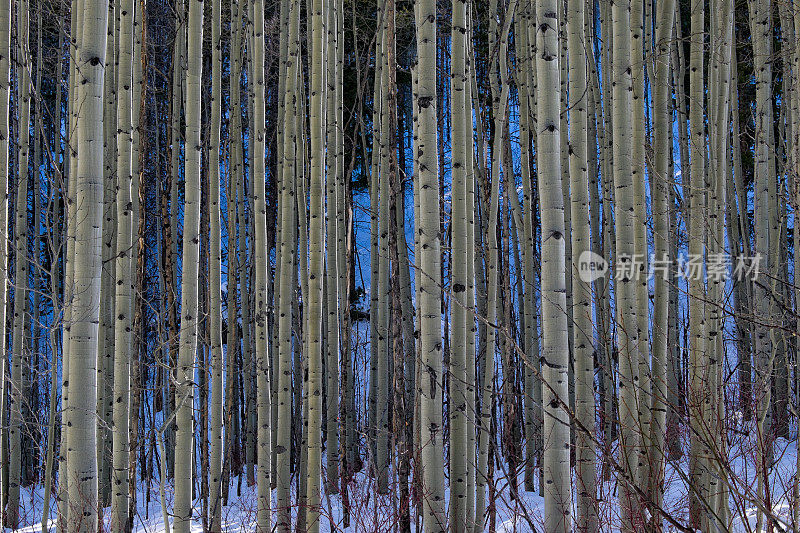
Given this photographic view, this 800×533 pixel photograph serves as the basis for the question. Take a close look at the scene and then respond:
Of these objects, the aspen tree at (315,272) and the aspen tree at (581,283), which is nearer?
the aspen tree at (581,283)

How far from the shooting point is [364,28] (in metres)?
10.3

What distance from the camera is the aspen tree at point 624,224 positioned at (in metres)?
2.75

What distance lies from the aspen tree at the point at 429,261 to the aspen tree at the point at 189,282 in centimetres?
123

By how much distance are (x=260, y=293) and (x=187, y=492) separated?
111cm

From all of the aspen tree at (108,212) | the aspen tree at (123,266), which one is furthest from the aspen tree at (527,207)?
the aspen tree at (108,212)

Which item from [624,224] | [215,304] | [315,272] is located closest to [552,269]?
[624,224]

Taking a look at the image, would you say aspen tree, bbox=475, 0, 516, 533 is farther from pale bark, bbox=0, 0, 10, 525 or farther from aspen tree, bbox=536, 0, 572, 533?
pale bark, bbox=0, 0, 10, 525

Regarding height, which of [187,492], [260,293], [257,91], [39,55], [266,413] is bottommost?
[187,492]

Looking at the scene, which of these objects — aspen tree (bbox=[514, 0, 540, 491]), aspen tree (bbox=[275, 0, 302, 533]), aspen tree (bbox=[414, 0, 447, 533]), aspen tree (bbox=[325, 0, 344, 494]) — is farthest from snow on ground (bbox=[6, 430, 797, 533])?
aspen tree (bbox=[414, 0, 447, 533])

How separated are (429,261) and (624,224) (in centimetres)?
108

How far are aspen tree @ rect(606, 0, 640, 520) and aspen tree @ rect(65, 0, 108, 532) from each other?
1977 mm

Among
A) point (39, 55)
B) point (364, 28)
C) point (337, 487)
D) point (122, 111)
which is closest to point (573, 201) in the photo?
point (122, 111)

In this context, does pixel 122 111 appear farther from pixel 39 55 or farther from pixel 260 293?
pixel 39 55

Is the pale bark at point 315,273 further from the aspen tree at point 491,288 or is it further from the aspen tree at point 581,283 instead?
the aspen tree at point 581,283
